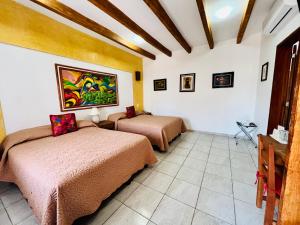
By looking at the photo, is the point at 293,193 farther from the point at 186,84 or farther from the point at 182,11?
the point at 186,84

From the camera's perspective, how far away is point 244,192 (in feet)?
5.46

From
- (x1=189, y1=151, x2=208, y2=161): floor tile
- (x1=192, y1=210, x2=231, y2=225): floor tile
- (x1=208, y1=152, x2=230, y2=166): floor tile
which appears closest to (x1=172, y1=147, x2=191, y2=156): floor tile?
Answer: (x1=189, y1=151, x2=208, y2=161): floor tile

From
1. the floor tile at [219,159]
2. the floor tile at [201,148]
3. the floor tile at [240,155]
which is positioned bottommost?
the floor tile at [219,159]

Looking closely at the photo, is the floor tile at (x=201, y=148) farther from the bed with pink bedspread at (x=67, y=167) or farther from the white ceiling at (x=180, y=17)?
the white ceiling at (x=180, y=17)

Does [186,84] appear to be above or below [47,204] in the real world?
above

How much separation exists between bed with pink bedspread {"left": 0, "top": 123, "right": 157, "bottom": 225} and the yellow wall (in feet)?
4.94

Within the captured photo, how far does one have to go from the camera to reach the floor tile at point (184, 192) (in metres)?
1.57

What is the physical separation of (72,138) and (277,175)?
104 inches

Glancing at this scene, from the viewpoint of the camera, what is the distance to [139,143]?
1992 mm

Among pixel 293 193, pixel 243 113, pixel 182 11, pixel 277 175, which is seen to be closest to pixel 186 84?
pixel 243 113

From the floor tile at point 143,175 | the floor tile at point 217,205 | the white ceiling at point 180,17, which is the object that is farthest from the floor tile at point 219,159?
the white ceiling at point 180,17

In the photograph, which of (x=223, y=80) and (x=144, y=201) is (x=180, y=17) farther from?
(x=144, y=201)

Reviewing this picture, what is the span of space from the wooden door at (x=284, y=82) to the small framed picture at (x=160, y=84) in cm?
290

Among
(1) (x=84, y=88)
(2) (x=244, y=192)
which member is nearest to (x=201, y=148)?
(2) (x=244, y=192)
